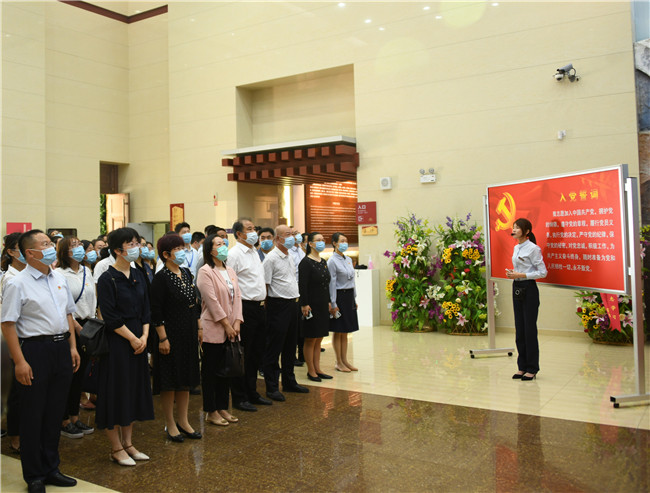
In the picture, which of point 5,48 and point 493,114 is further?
point 5,48

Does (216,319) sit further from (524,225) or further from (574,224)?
(574,224)

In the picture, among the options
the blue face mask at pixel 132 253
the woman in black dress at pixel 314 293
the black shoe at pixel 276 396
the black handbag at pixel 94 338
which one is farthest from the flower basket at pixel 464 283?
the black handbag at pixel 94 338

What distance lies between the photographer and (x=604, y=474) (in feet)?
10.8

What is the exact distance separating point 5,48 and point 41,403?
10325 millimetres

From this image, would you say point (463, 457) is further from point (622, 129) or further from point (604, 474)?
point (622, 129)

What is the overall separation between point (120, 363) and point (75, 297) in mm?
1010

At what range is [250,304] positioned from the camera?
16.4 feet

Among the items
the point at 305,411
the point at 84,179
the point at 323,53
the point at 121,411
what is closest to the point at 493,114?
the point at 323,53

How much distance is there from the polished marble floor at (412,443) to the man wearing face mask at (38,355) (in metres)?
0.30

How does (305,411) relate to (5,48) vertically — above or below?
below

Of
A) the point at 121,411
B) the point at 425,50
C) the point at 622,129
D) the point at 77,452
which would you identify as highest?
the point at 425,50

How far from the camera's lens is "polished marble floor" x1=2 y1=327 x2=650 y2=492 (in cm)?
331

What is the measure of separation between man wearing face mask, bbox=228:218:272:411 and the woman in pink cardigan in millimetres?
400

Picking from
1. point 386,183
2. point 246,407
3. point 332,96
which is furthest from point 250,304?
point 332,96
